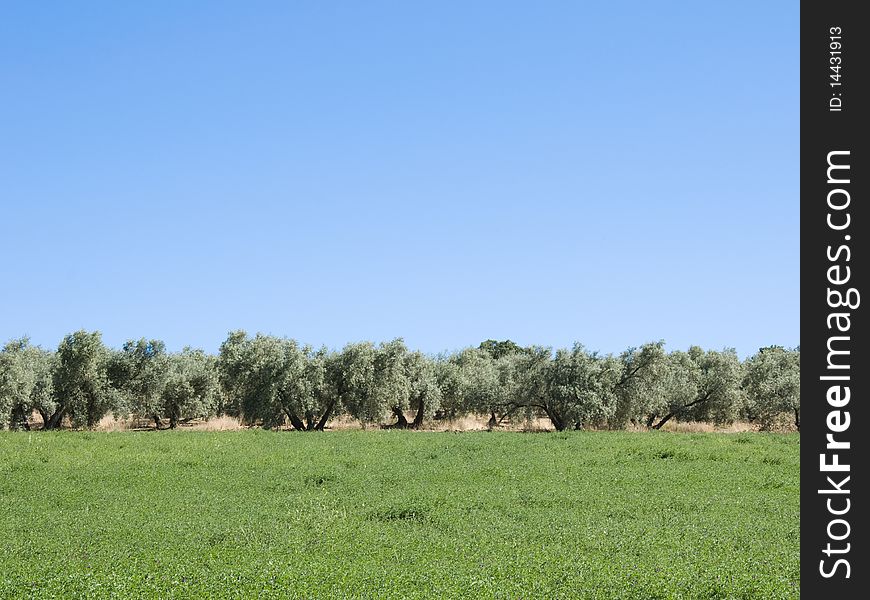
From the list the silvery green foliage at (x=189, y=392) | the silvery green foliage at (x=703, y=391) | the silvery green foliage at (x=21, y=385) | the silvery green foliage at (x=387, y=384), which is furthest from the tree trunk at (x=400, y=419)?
the silvery green foliage at (x=21, y=385)

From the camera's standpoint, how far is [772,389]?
70688 mm

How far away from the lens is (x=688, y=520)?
70.1 ft

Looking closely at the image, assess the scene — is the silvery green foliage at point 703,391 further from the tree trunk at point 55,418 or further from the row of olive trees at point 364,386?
the tree trunk at point 55,418

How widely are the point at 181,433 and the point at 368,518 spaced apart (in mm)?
30692

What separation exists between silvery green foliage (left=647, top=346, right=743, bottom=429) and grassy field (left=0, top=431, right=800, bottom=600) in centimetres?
3011

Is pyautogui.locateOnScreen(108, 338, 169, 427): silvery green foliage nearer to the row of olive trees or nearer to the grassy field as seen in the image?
the row of olive trees

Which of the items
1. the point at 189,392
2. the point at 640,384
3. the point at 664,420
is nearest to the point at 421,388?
the point at 640,384

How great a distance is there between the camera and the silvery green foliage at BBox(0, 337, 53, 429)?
191 feet
